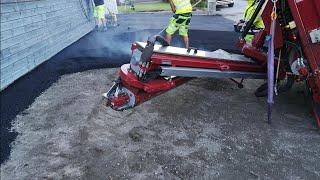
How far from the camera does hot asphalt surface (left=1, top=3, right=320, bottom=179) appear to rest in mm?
3258

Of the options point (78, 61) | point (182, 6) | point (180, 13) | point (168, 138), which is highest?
point (182, 6)

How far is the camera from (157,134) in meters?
3.92

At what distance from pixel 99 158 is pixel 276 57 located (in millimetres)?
2394

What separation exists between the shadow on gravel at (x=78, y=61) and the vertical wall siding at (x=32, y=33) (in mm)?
154

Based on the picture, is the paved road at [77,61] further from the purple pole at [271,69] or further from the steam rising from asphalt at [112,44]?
the purple pole at [271,69]

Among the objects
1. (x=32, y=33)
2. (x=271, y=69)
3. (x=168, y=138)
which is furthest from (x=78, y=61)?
(x=271, y=69)

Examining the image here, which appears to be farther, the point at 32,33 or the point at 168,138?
the point at 32,33

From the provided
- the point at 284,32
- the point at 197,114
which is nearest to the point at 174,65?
the point at 197,114

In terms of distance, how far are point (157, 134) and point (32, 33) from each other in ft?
11.3

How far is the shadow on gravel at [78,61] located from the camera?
14.6 ft

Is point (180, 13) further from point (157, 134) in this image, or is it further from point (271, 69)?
point (157, 134)

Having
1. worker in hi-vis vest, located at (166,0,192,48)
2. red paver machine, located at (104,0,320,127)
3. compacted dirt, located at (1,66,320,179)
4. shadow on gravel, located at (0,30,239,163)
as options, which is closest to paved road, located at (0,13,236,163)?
shadow on gravel, located at (0,30,239,163)

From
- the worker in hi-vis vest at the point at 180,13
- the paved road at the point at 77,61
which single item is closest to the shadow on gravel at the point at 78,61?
the paved road at the point at 77,61

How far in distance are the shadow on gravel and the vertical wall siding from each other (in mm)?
154
